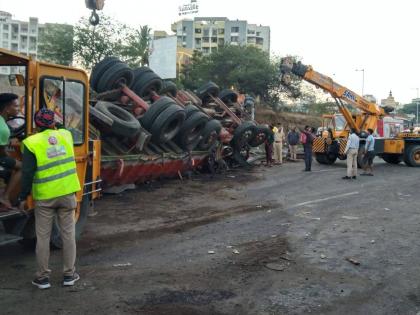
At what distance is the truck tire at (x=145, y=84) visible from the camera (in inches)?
499

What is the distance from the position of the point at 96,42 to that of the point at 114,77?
31.7 meters

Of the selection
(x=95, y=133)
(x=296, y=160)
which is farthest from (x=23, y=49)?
(x=95, y=133)

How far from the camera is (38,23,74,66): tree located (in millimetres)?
41781

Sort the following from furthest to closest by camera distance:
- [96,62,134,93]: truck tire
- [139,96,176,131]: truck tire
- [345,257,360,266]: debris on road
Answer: [96,62,134,93]: truck tire < [139,96,176,131]: truck tire < [345,257,360,266]: debris on road

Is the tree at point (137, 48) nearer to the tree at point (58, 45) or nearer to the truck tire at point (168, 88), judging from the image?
the tree at point (58, 45)

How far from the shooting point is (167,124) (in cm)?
1123

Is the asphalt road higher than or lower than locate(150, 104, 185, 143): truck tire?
lower

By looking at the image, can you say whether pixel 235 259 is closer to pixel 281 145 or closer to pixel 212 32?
pixel 281 145

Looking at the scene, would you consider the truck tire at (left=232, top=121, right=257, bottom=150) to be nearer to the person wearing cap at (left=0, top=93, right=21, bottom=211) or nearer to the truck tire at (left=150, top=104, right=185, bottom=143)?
the truck tire at (left=150, top=104, right=185, bottom=143)

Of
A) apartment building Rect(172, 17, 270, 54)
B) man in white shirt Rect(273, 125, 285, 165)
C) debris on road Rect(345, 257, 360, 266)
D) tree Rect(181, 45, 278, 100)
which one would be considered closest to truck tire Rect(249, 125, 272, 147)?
man in white shirt Rect(273, 125, 285, 165)

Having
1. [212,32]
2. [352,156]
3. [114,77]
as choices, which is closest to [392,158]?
[352,156]

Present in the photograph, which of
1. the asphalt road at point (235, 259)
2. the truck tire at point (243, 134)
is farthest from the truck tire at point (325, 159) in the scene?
the asphalt road at point (235, 259)

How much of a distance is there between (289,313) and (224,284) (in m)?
0.93

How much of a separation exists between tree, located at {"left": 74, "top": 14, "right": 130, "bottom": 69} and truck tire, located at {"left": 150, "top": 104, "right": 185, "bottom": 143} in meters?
31.6
